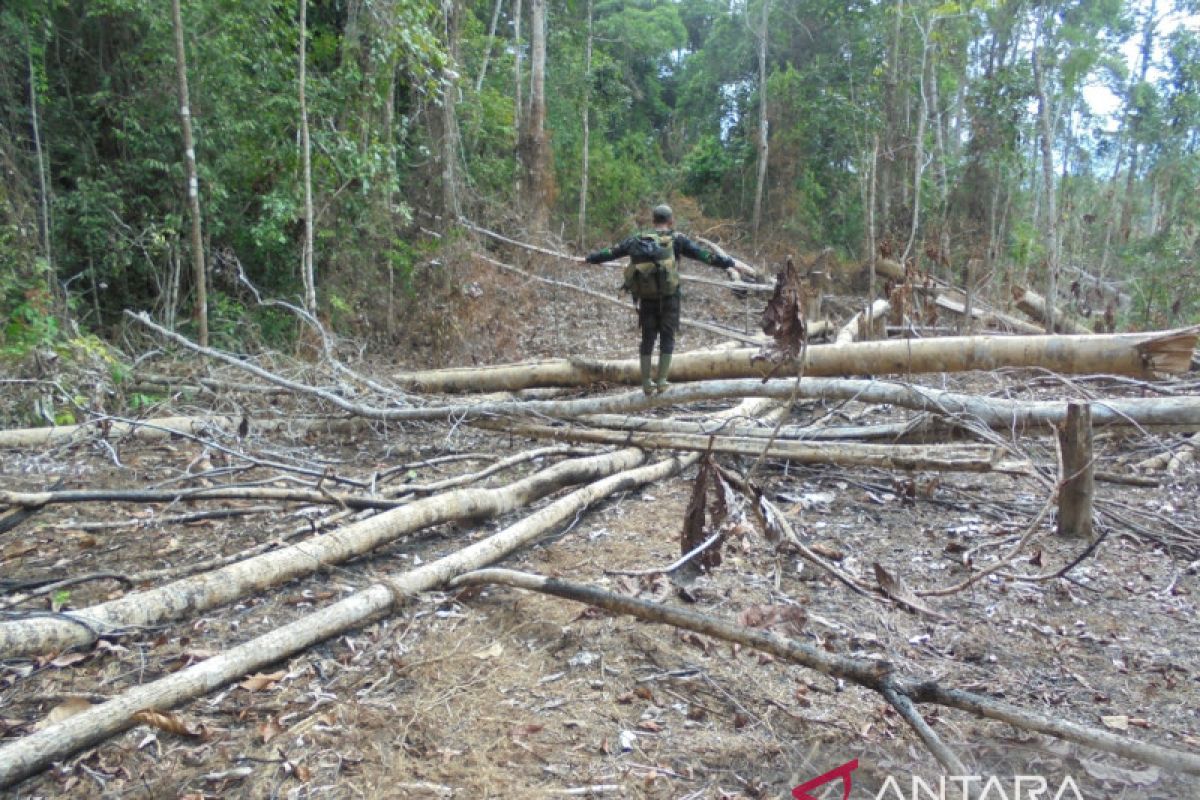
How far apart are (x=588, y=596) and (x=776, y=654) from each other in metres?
0.92

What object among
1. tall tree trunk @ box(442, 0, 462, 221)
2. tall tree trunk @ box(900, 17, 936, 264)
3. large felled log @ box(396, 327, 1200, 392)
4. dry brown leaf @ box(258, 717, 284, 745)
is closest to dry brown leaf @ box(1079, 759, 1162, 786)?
dry brown leaf @ box(258, 717, 284, 745)

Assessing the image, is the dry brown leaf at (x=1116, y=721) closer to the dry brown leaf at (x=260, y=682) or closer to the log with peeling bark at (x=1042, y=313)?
the dry brown leaf at (x=260, y=682)

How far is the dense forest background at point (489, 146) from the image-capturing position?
10383mm

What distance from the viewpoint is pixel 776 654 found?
9.96 feet

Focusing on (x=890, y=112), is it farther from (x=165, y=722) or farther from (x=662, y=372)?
(x=165, y=722)

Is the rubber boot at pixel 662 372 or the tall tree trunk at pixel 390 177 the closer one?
the rubber boot at pixel 662 372

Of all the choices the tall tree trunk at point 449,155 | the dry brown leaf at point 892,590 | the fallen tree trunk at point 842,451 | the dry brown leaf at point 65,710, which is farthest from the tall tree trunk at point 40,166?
the dry brown leaf at point 892,590

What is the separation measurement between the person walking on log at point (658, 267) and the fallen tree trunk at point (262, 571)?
137 cm

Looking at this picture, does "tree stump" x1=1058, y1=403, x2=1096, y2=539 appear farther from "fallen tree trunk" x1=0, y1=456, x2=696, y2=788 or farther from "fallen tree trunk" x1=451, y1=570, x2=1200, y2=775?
"fallen tree trunk" x1=0, y1=456, x2=696, y2=788

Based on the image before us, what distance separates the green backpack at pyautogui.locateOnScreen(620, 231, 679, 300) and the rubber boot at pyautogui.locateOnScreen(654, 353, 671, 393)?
0.57 meters

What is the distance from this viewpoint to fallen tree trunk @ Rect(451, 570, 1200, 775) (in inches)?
91.5

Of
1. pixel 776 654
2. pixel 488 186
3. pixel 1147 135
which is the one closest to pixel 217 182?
pixel 488 186

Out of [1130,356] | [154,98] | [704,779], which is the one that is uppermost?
[154,98]

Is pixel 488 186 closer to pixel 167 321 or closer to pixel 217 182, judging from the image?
pixel 217 182
